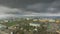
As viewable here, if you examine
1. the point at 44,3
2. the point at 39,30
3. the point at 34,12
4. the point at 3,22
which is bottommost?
the point at 39,30

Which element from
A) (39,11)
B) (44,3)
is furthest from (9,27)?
(44,3)

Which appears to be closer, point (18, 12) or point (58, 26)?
point (58, 26)

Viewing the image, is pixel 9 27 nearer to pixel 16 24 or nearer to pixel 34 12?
pixel 16 24

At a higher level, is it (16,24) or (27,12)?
(27,12)

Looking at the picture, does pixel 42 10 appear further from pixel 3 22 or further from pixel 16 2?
pixel 3 22

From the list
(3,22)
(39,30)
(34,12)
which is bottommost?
(39,30)

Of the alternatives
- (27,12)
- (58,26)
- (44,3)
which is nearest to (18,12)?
(27,12)

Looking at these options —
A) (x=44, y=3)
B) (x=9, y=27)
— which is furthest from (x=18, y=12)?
(x=44, y=3)

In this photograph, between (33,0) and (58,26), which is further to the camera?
(33,0)

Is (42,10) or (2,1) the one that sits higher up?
(2,1)
